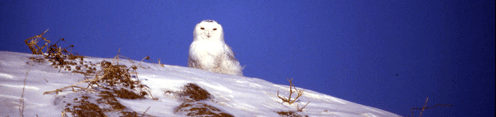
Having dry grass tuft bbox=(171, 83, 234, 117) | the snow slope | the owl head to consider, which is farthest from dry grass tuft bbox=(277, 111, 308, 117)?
the owl head

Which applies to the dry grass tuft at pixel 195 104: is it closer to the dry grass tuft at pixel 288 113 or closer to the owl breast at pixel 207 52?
the dry grass tuft at pixel 288 113

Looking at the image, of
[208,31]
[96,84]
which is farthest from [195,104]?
[208,31]

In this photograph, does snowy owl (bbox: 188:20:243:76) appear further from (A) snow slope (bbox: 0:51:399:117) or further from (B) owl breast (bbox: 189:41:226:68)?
(A) snow slope (bbox: 0:51:399:117)

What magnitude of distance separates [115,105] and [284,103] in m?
1.40

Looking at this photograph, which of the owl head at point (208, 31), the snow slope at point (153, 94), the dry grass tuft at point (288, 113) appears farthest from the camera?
the owl head at point (208, 31)

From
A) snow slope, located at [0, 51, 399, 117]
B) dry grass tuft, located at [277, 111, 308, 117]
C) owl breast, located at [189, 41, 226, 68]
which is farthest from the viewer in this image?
owl breast, located at [189, 41, 226, 68]

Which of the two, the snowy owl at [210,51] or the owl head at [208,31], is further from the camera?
the owl head at [208,31]

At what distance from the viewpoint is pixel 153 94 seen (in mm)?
2223

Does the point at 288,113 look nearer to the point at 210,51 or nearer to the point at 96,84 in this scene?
the point at 96,84

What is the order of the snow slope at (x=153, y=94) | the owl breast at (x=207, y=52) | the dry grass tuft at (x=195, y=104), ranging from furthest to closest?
the owl breast at (x=207, y=52)
the dry grass tuft at (x=195, y=104)
the snow slope at (x=153, y=94)

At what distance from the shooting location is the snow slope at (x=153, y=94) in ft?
5.44

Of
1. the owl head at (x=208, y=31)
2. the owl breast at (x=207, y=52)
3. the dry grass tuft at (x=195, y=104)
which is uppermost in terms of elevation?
the owl head at (x=208, y=31)

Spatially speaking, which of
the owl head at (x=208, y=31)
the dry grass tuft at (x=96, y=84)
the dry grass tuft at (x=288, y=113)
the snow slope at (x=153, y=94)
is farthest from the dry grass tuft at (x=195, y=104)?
the owl head at (x=208, y=31)

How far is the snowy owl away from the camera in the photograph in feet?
18.9
